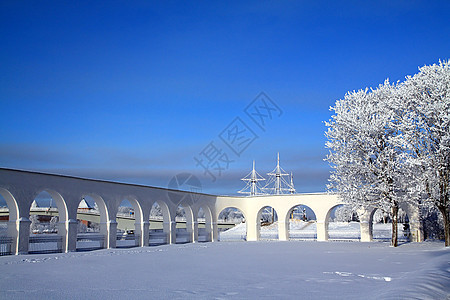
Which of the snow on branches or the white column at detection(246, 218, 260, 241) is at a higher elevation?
the snow on branches

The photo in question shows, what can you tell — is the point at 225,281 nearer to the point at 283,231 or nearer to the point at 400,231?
the point at 283,231

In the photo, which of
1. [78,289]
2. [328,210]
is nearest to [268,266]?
[78,289]

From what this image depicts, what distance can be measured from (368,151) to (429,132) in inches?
128

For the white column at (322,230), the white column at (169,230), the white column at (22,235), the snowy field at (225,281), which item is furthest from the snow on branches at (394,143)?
the white column at (22,235)

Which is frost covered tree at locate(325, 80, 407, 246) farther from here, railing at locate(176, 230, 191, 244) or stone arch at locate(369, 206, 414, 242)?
railing at locate(176, 230, 191, 244)

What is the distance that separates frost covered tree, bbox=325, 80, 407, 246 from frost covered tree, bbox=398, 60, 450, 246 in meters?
0.83

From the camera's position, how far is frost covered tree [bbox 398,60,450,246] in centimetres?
1861

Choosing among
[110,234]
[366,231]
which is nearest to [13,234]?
[110,234]

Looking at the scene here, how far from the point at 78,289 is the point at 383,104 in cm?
1817

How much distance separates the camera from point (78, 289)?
8.21 meters

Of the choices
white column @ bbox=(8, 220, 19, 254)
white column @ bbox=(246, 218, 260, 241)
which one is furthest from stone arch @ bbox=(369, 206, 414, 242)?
white column @ bbox=(8, 220, 19, 254)

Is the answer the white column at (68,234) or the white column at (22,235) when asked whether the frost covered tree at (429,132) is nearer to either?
the white column at (68,234)

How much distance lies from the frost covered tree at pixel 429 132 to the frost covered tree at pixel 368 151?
83 cm

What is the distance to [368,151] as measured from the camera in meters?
21.5
